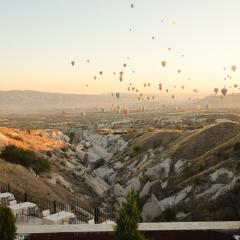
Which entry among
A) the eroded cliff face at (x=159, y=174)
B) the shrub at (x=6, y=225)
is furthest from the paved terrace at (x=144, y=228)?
the eroded cliff face at (x=159, y=174)

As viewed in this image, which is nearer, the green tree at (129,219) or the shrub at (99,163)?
the green tree at (129,219)

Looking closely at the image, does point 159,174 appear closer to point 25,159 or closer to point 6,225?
point 25,159

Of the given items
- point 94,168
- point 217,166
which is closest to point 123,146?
point 94,168

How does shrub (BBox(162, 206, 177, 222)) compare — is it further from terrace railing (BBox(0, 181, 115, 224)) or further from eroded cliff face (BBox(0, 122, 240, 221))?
terrace railing (BBox(0, 181, 115, 224))

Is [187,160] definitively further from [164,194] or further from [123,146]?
[123,146]

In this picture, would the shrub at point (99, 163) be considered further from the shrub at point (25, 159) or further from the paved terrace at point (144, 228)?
the paved terrace at point (144, 228)

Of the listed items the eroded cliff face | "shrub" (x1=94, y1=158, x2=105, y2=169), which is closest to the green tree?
the eroded cliff face
